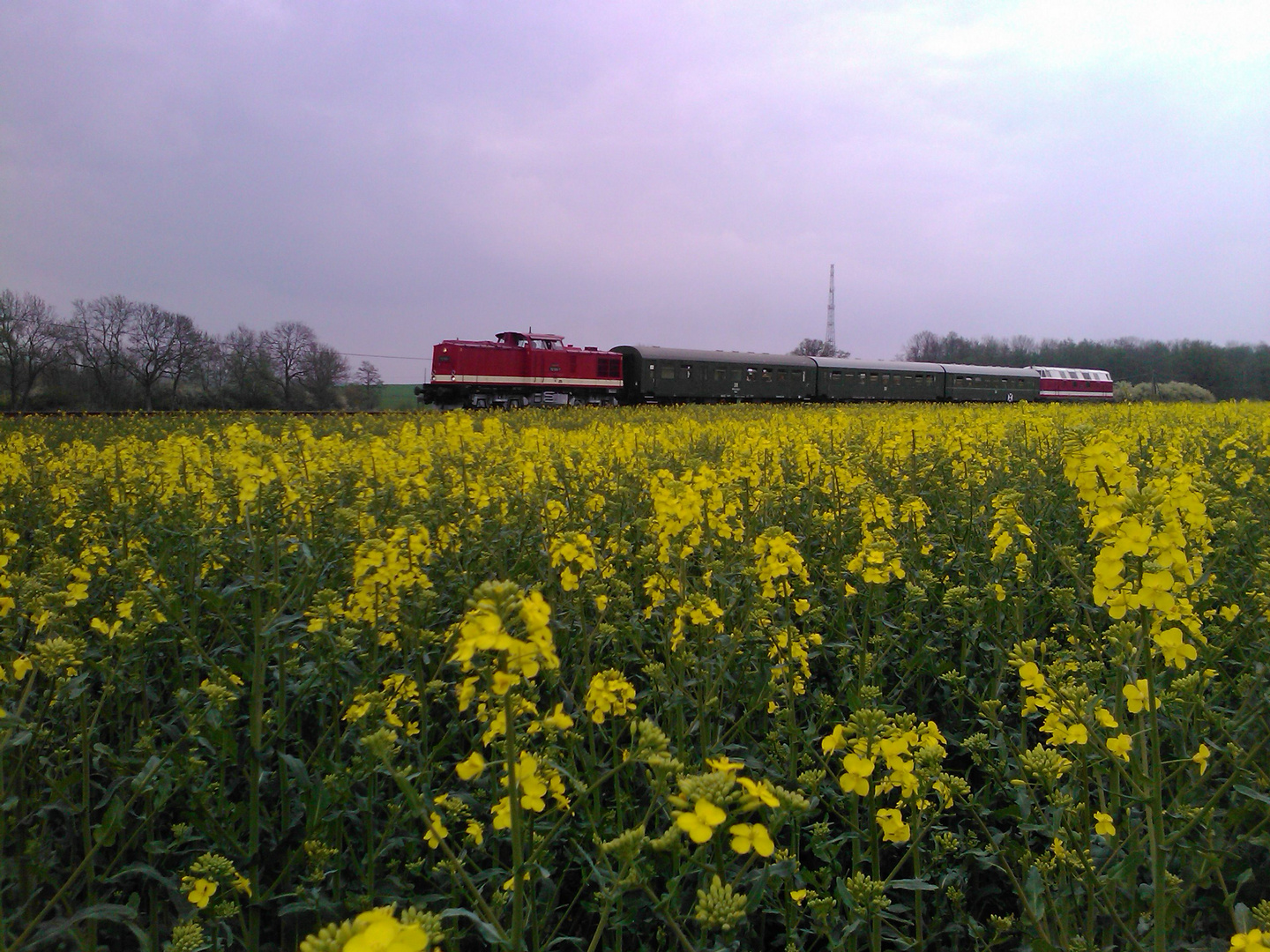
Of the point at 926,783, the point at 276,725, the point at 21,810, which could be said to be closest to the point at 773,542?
the point at 926,783

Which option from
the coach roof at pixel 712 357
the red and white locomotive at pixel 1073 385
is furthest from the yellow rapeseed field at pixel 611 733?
the red and white locomotive at pixel 1073 385

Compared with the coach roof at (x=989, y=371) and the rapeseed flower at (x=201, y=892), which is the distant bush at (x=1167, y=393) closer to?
the coach roof at (x=989, y=371)

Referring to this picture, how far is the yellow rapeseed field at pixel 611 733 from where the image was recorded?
1.70 m

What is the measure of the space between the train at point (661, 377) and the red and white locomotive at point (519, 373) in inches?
1.3

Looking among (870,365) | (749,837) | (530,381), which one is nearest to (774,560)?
(749,837)

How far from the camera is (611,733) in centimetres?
297

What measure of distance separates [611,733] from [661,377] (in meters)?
26.1

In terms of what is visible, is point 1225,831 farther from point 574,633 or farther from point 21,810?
point 21,810

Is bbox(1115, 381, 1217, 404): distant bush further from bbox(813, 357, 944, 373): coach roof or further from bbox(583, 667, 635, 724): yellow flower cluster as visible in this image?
bbox(583, 667, 635, 724): yellow flower cluster

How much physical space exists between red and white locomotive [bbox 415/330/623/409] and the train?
32 millimetres

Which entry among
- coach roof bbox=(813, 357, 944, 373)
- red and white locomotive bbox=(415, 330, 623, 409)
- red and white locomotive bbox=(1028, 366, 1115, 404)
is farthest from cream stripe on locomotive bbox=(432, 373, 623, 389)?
red and white locomotive bbox=(1028, 366, 1115, 404)

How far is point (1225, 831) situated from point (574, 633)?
2487 millimetres

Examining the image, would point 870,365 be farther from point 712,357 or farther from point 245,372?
point 245,372

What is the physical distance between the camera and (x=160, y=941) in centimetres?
238
